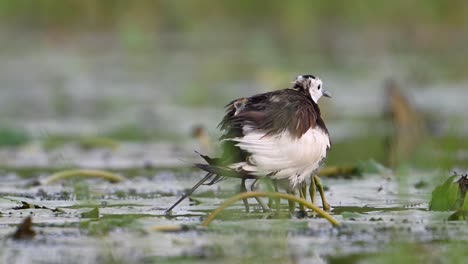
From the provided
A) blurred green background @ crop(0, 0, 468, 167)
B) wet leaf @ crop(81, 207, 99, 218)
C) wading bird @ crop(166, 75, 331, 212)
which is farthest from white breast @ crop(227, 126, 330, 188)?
blurred green background @ crop(0, 0, 468, 167)

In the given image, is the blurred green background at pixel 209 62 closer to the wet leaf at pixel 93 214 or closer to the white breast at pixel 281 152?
the wet leaf at pixel 93 214

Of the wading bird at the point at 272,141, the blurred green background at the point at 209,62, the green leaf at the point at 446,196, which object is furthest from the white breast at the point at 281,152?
the blurred green background at the point at 209,62

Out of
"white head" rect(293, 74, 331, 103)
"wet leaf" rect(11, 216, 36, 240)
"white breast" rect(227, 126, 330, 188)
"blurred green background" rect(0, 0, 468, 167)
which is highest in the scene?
"blurred green background" rect(0, 0, 468, 167)

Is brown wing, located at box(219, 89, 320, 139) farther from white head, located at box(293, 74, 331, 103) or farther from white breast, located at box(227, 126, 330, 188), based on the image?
white head, located at box(293, 74, 331, 103)

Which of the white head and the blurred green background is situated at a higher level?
the blurred green background

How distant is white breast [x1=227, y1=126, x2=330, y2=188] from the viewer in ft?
19.8

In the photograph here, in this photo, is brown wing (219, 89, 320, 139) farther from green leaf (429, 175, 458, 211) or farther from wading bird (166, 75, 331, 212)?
green leaf (429, 175, 458, 211)

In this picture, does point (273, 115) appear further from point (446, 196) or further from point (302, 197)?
point (446, 196)

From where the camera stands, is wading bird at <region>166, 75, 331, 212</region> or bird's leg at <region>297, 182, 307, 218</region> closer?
wading bird at <region>166, 75, 331, 212</region>

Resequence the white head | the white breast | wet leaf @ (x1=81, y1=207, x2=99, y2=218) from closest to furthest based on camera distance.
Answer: the white breast
wet leaf @ (x1=81, y1=207, x2=99, y2=218)
the white head

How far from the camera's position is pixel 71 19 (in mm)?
18766

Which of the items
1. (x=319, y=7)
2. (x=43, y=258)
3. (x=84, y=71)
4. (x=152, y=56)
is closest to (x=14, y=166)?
(x=43, y=258)

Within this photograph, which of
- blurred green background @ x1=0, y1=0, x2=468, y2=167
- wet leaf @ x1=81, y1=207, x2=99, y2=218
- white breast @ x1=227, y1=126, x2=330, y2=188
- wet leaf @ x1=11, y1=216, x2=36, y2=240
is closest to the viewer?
wet leaf @ x1=11, y1=216, x2=36, y2=240

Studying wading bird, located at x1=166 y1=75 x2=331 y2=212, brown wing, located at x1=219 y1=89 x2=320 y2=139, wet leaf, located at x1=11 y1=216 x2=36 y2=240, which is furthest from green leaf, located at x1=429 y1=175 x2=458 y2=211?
wet leaf, located at x1=11 y1=216 x2=36 y2=240
